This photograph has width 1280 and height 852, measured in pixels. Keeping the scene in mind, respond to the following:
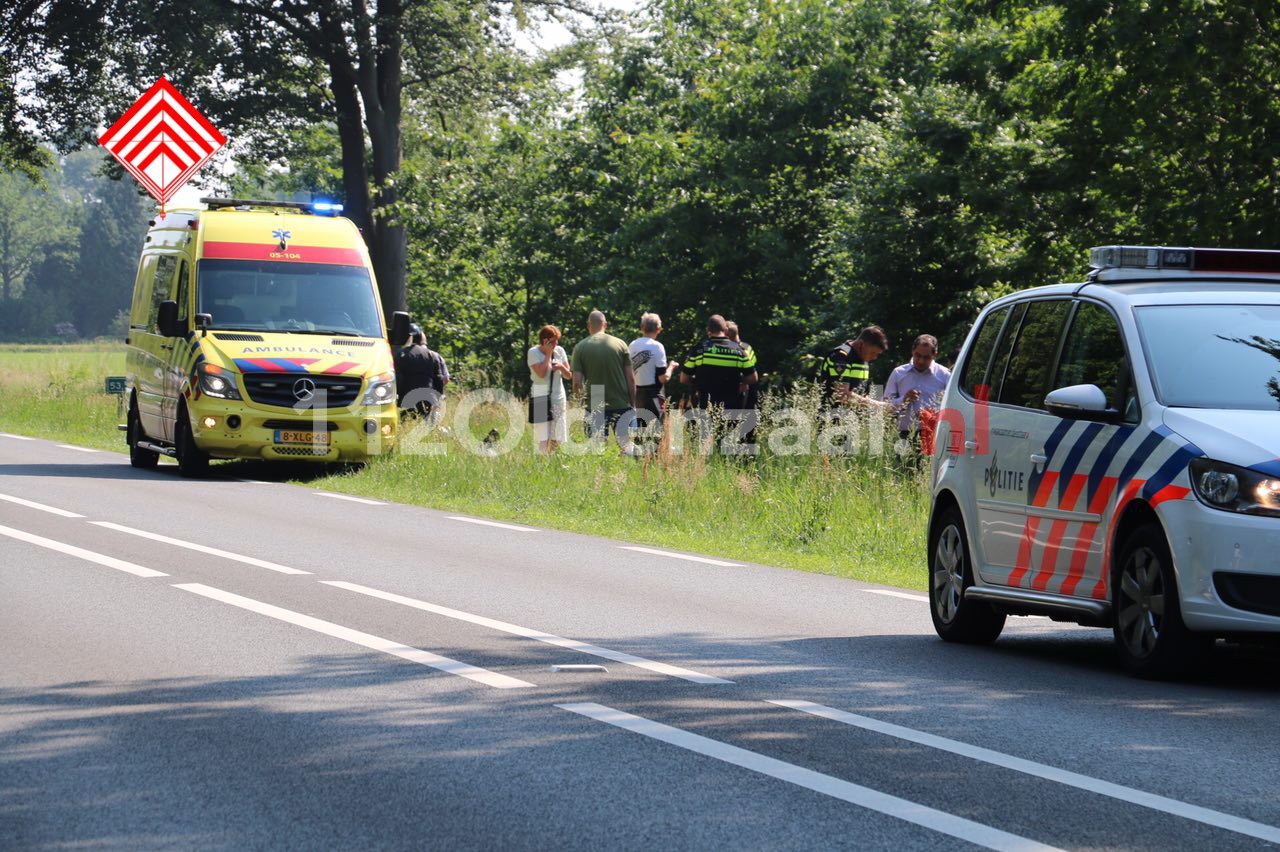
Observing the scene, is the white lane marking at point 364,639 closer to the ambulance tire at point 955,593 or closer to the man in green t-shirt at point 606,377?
the ambulance tire at point 955,593

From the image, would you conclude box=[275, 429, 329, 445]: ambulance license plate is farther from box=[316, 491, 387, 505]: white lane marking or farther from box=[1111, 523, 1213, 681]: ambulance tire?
box=[1111, 523, 1213, 681]: ambulance tire

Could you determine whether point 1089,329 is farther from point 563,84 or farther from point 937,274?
point 563,84

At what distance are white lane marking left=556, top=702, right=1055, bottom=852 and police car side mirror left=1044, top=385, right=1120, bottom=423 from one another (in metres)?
2.54

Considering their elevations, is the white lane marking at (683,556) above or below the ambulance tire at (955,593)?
below

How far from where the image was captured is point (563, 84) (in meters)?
44.5

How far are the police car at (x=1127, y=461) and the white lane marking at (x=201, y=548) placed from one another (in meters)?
4.53

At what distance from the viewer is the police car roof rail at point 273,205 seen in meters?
22.5

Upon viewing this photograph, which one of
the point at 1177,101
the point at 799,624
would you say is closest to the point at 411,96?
the point at 1177,101

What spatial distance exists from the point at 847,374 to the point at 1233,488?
32.7 ft

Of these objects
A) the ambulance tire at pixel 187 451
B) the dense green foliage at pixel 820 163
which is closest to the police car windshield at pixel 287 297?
the ambulance tire at pixel 187 451

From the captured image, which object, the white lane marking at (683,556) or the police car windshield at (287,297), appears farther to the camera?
the police car windshield at (287,297)

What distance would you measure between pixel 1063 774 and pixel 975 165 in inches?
841

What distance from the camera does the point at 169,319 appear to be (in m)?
21.0

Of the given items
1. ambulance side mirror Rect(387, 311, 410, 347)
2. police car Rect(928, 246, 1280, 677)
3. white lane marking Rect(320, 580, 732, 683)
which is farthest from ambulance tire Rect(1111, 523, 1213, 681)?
ambulance side mirror Rect(387, 311, 410, 347)
